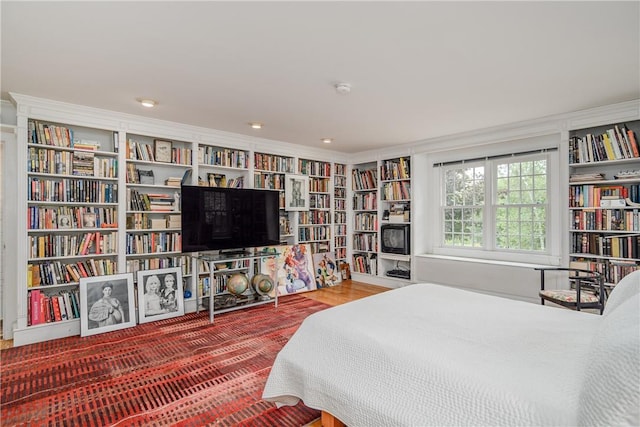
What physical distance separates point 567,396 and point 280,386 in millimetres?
1319

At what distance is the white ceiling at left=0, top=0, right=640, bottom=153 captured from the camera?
1.85m

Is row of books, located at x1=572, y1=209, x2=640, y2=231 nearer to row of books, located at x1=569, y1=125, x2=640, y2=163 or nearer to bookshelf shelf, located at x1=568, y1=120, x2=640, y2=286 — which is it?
A: bookshelf shelf, located at x1=568, y1=120, x2=640, y2=286

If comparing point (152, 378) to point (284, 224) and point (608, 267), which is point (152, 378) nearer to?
point (284, 224)

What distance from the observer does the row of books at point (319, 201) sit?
568 centimetres

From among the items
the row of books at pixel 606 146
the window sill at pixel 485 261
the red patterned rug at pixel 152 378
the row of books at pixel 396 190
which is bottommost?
the red patterned rug at pixel 152 378

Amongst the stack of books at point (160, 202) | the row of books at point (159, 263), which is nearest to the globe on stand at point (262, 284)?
the row of books at point (159, 263)

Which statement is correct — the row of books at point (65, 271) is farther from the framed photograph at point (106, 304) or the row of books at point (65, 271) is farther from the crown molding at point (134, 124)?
the crown molding at point (134, 124)

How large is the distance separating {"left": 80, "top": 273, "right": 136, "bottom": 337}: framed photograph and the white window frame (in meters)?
4.42

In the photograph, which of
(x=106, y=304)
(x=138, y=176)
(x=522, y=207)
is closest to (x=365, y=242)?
(x=522, y=207)

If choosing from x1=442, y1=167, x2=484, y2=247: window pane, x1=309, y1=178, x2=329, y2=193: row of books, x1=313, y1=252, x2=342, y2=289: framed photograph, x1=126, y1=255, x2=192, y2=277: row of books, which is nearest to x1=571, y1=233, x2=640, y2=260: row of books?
x1=442, y1=167, x2=484, y2=247: window pane

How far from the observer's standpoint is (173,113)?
3.68 m

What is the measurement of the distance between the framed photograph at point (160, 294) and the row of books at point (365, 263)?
125 inches

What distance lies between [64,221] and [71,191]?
0.32 metres

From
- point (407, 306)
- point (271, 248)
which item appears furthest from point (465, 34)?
point (271, 248)
